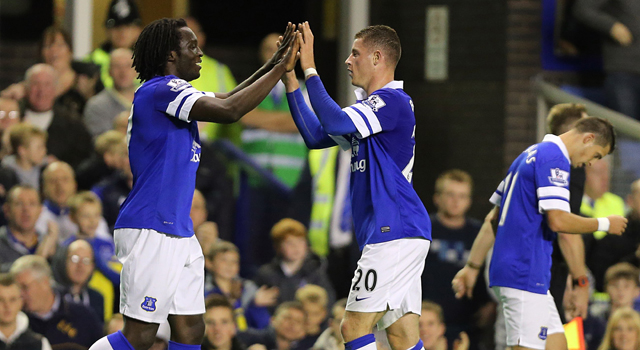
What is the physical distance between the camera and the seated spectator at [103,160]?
26.3ft

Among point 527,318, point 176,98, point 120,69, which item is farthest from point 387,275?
point 120,69

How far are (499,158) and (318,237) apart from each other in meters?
1.95

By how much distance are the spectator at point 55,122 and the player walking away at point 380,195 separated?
141 inches

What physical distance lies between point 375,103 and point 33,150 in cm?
379

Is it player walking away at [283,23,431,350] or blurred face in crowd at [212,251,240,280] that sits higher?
player walking away at [283,23,431,350]

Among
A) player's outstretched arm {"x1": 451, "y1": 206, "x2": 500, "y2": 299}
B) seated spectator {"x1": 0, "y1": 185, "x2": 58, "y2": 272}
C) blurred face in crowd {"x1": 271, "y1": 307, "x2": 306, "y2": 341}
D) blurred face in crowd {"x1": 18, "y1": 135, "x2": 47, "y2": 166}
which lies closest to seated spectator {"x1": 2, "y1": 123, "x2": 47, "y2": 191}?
blurred face in crowd {"x1": 18, "y1": 135, "x2": 47, "y2": 166}

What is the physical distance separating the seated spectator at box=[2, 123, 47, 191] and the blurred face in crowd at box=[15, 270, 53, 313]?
3.36ft

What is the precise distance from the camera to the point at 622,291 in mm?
7934

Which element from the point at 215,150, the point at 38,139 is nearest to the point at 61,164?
the point at 38,139

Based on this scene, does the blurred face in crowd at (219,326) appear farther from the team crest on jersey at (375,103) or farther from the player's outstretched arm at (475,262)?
the team crest on jersey at (375,103)

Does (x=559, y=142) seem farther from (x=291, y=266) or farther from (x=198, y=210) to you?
(x=198, y=210)

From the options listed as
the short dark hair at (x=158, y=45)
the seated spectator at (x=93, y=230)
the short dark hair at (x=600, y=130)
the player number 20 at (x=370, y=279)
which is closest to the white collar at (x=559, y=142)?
the short dark hair at (x=600, y=130)

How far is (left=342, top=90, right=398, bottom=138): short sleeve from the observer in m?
5.09

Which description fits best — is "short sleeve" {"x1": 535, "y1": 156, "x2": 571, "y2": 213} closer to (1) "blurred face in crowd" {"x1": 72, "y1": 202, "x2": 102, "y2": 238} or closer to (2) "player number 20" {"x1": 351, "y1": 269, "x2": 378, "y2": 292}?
(2) "player number 20" {"x1": 351, "y1": 269, "x2": 378, "y2": 292}
